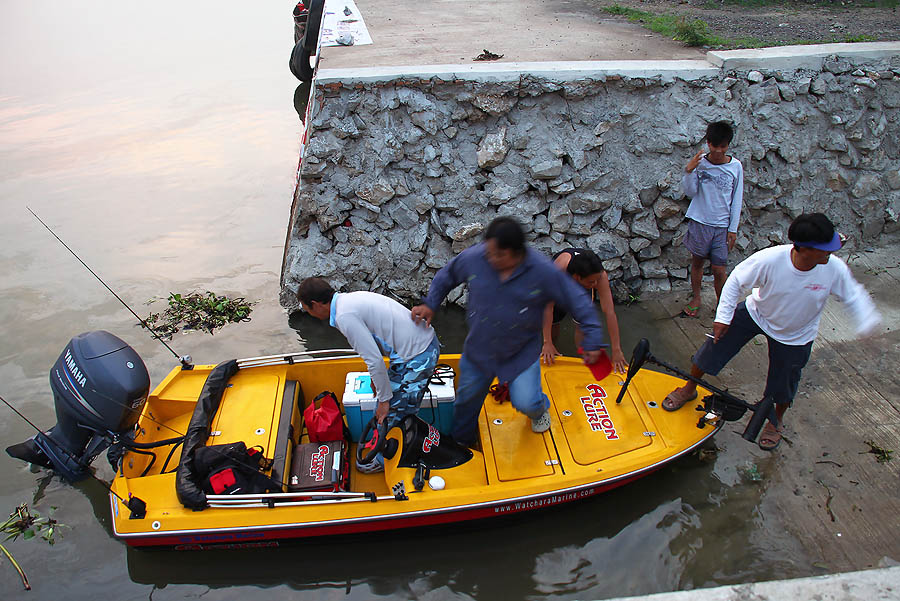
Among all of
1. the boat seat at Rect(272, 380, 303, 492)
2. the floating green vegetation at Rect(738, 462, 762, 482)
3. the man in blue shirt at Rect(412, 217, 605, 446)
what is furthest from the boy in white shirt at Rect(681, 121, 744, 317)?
the boat seat at Rect(272, 380, 303, 492)

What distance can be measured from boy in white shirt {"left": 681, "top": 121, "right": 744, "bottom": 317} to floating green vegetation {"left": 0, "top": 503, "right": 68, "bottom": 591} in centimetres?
614

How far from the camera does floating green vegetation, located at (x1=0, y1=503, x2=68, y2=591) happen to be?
448 centimetres

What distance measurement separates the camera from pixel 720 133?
5312mm

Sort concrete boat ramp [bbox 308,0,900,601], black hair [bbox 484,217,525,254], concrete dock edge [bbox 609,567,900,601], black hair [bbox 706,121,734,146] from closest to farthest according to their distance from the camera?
concrete dock edge [bbox 609,567,900,601], black hair [bbox 484,217,525,254], concrete boat ramp [bbox 308,0,900,601], black hair [bbox 706,121,734,146]

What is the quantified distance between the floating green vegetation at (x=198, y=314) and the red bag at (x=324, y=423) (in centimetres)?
268

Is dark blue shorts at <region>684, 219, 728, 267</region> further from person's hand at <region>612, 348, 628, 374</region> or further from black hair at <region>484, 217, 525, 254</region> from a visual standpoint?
black hair at <region>484, 217, 525, 254</region>

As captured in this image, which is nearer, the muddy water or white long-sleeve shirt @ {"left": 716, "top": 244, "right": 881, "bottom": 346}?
white long-sleeve shirt @ {"left": 716, "top": 244, "right": 881, "bottom": 346}

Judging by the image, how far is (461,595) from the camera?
3.99m

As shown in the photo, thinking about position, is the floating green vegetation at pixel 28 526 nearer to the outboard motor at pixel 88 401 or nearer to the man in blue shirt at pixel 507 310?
the outboard motor at pixel 88 401

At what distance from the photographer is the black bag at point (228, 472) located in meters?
4.01

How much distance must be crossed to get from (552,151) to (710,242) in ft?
6.37

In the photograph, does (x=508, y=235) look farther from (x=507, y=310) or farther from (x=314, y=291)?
(x=314, y=291)

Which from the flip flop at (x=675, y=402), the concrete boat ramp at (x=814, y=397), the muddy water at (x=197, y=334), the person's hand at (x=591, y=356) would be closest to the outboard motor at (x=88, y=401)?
the muddy water at (x=197, y=334)

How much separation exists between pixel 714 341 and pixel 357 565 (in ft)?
9.91
